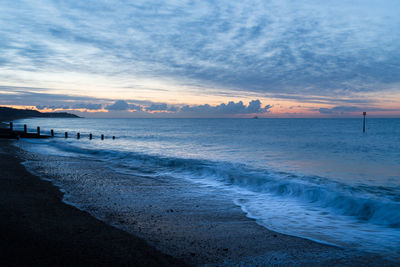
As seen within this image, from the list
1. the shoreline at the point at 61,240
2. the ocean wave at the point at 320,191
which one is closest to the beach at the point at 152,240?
the shoreline at the point at 61,240

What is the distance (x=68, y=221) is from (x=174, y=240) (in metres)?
2.35

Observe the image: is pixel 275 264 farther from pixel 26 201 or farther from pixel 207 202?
pixel 26 201

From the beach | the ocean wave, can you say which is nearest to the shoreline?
the beach

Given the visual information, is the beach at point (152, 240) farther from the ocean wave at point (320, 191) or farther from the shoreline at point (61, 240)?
the ocean wave at point (320, 191)

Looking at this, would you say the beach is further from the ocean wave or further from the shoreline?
the ocean wave

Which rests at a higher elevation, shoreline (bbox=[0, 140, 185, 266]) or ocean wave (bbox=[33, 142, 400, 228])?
shoreline (bbox=[0, 140, 185, 266])

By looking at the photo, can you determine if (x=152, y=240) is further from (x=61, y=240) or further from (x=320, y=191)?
(x=320, y=191)

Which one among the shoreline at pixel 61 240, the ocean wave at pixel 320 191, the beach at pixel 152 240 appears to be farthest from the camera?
the ocean wave at pixel 320 191

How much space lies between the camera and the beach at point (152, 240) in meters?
3.75

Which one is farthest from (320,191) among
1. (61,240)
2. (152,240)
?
(61,240)

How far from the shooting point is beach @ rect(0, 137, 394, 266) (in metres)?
3.75

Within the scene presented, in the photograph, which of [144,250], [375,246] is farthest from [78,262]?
[375,246]

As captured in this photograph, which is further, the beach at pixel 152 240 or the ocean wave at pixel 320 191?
the ocean wave at pixel 320 191

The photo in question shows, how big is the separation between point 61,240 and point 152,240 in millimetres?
1510
